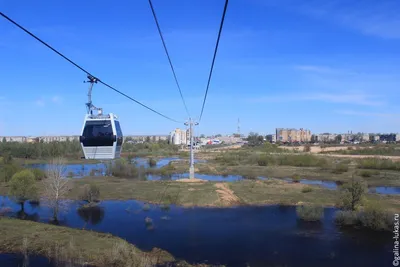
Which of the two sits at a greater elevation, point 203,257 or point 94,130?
point 94,130

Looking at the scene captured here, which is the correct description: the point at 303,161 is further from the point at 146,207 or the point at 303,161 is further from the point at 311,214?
the point at 146,207

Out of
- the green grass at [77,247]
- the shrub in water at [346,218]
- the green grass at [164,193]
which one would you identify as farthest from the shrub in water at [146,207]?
the shrub in water at [346,218]

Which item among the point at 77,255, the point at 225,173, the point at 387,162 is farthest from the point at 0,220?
the point at 387,162

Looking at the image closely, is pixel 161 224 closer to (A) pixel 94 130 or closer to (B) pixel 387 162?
(A) pixel 94 130

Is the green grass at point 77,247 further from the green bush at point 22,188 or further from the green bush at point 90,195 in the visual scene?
the green bush at point 90,195

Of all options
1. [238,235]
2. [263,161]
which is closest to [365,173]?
[263,161]

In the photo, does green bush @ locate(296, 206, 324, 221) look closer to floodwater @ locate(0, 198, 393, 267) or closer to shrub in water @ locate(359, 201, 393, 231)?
floodwater @ locate(0, 198, 393, 267)
